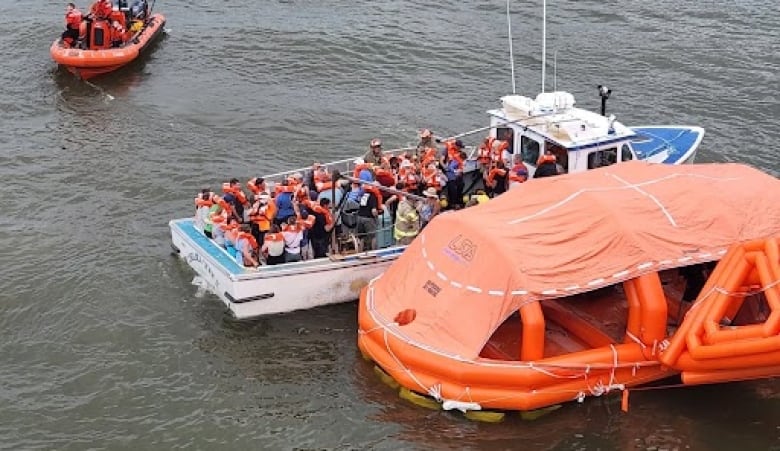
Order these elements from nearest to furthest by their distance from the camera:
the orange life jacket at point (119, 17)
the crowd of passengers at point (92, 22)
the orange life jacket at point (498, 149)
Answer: the orange life jacket at point (498, 149)
the crowd of passengers at point (92, 22)
the orange life jacket at point (119, 17)

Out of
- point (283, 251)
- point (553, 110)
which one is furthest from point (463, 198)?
point (283, 251)

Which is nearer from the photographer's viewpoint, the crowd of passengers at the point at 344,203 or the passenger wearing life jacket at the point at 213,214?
the crowd of passengers at the point at 344,203

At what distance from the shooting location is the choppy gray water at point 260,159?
15.7m

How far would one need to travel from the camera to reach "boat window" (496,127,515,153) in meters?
20.6

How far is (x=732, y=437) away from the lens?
1563 centimetres

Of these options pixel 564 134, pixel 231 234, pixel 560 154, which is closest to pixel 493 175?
pixel 560 154

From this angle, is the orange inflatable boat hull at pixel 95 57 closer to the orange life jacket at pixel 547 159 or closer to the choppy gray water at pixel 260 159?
the choppy gray water at pixel 260 159

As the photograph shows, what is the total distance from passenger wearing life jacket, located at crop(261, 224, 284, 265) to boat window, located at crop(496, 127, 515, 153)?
18.3ft

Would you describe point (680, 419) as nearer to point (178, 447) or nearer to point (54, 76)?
point (178, 447)

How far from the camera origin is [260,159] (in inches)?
1000

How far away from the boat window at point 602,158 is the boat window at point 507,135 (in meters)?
1.76

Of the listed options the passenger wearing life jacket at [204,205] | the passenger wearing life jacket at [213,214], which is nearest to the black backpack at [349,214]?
the passenger wearing life jacket at [213,214]

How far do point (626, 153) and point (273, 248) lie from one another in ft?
24.8

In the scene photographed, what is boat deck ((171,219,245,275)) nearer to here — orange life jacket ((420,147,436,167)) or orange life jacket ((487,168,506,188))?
orange life jacket ((420,147,436,167))
